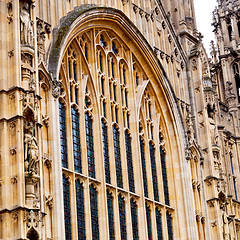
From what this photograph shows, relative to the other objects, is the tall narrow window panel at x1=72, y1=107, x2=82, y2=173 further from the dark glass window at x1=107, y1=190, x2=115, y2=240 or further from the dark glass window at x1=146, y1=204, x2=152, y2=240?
the dark glass window at x1=146, y1=204, x2=152, y2=240

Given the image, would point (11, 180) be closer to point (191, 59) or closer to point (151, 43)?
point (151, 43)

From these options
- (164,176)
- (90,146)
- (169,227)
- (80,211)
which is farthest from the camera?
(164,176)

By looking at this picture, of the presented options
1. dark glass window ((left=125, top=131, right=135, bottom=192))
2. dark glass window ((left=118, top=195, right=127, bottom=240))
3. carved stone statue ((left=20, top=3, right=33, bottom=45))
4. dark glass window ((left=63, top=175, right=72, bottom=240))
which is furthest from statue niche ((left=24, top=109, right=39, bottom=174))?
dark glass window ((left=125, top=131, right=135, bottom=192))

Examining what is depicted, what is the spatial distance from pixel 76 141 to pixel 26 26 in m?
5.42

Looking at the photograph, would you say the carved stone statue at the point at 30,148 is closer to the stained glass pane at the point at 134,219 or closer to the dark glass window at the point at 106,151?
the dark glass window at the point at 106,151

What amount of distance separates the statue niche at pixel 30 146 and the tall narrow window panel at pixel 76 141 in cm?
437

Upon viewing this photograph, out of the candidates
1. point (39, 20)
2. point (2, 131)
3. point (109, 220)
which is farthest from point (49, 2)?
point (109, 220)

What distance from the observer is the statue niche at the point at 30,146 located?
23.8 m

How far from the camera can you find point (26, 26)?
2580 cm

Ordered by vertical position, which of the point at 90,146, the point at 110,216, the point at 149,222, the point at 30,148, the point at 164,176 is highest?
the point at 90,146

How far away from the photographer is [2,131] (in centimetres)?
2403

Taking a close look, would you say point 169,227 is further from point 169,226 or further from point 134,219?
point 134,219

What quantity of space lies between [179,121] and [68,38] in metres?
8.05

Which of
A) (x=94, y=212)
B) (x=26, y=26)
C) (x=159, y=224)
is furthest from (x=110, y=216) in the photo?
(x=26, y=26)
